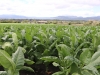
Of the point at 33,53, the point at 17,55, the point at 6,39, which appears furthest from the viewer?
the point at 6,39

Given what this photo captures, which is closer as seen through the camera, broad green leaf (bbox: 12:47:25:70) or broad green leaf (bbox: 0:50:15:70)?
broad green leaf (bbox: 0:50:15:70)

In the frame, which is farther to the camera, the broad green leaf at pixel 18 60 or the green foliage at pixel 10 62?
the broad green leaf at pixel 18 60

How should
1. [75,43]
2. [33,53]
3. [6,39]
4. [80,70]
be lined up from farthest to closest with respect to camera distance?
[6,39] → [33,53] → [75,43] → [80,70]

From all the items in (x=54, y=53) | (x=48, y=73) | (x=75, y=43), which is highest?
(x=75, y=43)

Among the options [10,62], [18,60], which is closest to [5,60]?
[10,62]

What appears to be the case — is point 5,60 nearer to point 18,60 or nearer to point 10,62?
point 10,62

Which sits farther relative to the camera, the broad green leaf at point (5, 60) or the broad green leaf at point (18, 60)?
the broad green leaf at point (18, 60)

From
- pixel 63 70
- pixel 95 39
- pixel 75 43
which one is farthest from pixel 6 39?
pixel 63 70

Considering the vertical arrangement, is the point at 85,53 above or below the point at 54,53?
above

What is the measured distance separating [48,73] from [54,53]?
0.32 m

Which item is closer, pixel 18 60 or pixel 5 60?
pixel 5 60

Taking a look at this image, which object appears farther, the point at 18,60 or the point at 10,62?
the point at 18,60

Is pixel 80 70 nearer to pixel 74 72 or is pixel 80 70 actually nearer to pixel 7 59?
pixel 74 72

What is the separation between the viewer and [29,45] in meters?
3.22
